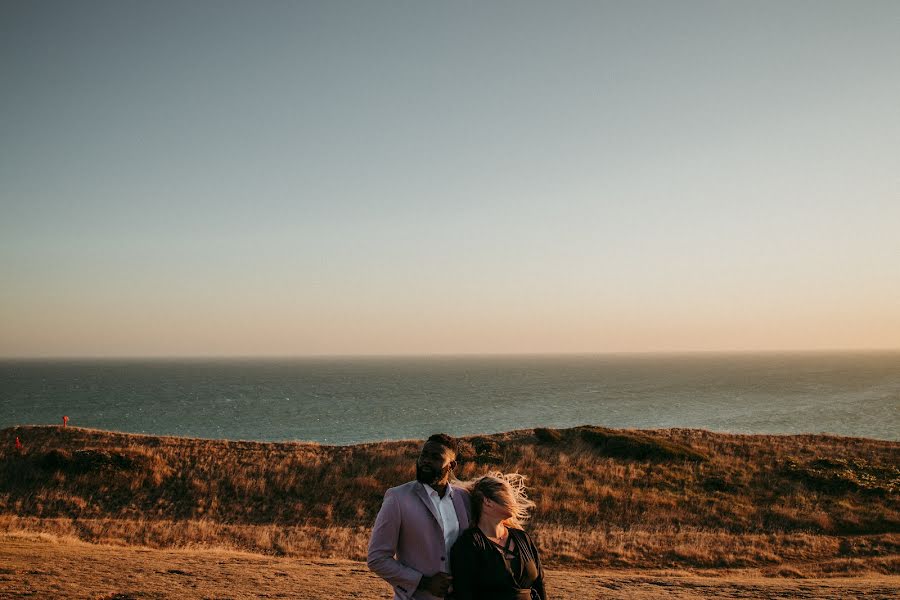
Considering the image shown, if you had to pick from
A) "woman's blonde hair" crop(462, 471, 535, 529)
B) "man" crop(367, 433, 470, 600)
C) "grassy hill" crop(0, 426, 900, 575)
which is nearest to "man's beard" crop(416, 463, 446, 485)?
"man" crop(367, 433, 470, 600)

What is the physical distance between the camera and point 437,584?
13.4 ft

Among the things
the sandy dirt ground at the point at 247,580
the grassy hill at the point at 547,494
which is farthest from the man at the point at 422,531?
the grassy hill at the point at 547,494

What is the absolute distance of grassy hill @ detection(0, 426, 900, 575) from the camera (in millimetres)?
17406

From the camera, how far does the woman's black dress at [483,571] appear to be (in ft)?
13.1

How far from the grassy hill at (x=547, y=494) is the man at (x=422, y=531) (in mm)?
13313

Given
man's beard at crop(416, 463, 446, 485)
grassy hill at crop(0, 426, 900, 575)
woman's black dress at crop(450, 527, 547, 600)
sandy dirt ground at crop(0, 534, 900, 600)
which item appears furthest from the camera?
grassy hill at crop(0, 426, 900, 575)

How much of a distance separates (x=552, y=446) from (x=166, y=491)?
20.2 m

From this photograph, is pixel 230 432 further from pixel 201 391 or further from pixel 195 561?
pixel 201 391

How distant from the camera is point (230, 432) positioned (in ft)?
216

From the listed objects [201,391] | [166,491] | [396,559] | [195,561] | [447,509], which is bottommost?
[201,391]

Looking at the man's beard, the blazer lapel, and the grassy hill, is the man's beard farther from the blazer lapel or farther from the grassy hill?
the grassy hill

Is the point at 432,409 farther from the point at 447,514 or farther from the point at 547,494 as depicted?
the point at 447,514

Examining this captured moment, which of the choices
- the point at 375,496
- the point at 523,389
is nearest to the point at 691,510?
the point at 375,496

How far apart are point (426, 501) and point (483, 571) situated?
0.65 meters
